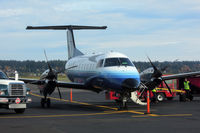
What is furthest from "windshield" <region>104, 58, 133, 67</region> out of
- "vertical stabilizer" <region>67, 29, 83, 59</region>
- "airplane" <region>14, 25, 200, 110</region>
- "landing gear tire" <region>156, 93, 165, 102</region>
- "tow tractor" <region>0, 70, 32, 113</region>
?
"vertical stabilizer" <region>67, 29, 83, 59</region>

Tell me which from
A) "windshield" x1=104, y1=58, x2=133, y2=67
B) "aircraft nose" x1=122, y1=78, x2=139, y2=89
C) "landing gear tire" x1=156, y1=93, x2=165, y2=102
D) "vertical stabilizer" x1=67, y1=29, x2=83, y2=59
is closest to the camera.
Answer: "aircraft nose" x1=122, y1=78, x2=139, y2=89

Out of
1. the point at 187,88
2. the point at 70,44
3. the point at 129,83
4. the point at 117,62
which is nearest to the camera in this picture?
the point at 129,83

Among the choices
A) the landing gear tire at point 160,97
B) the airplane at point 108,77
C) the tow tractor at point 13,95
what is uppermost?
the airplane at point 108,77

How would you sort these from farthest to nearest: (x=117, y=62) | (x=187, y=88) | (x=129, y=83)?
(x=187, y=88) → (x=117, y=62) → (x=129, y=83)

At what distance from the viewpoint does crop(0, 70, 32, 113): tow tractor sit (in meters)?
15.9

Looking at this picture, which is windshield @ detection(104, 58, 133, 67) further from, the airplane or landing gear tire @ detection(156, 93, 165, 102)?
landing gear tire @ detection(156, 93, 165, 102)

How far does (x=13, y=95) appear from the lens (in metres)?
16.3

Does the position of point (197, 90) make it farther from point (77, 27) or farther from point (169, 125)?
point (169, 125)

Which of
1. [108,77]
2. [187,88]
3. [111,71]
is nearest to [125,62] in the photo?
[111,71]

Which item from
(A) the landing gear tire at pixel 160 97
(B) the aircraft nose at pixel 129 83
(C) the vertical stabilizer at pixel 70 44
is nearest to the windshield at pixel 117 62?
(B) the aircraft nose at pixel 129 83

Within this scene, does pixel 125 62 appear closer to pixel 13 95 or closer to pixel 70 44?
pixel 13 95

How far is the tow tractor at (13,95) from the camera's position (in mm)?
15930

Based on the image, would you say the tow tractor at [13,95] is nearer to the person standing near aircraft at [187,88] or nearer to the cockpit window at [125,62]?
the cockpit window at [125,62]

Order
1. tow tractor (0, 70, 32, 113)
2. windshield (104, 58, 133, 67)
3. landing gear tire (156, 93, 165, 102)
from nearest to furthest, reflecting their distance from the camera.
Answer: tow tractor (0, 70, 32, 113), windshield (104, 58, 133, 67), landing gear tire (156, 93, 165, 102)
